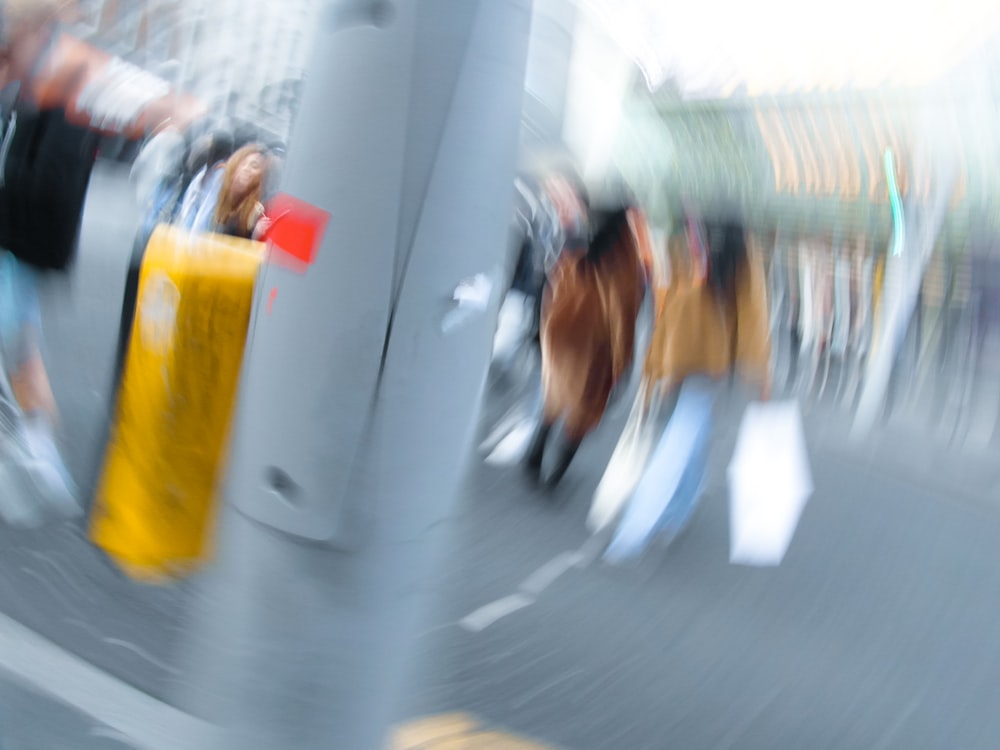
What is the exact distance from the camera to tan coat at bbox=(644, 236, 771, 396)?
80 cm

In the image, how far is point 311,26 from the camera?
75cm

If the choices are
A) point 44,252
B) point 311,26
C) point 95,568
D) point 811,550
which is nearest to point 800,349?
point 311,26

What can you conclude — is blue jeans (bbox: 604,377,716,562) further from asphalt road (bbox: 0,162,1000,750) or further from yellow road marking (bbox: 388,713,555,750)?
yellow road marking (bbox: 388,713,555,750)

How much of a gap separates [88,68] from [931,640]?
2.49m

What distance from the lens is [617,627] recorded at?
2.20 m

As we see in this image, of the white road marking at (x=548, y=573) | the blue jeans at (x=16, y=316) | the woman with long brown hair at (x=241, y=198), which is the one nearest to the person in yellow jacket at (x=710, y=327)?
the woman with long brown hair at (x=241, y=198)

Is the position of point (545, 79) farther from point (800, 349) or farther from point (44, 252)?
point (44, 252)

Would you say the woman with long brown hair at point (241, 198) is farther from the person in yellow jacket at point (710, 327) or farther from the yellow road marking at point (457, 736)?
the yellow road marking at point (457, 736)

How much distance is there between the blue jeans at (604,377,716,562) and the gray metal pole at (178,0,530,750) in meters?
0.26

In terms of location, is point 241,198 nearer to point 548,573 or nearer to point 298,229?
point 298,229

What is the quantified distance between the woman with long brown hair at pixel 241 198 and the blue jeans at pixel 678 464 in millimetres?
525

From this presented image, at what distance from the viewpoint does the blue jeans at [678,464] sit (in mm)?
919

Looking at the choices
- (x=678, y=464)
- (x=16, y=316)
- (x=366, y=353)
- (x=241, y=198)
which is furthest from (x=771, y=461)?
(x=16, y=316)

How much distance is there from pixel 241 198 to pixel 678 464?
604 millimetres
